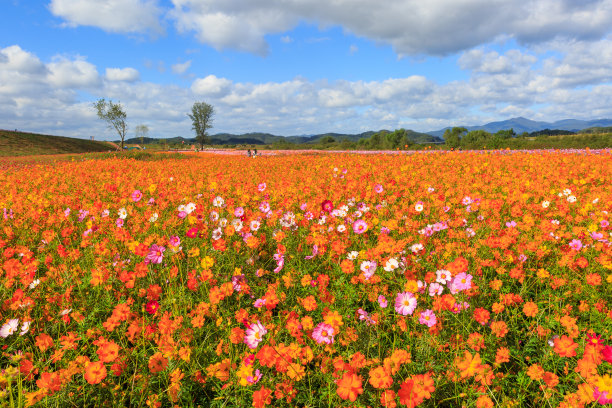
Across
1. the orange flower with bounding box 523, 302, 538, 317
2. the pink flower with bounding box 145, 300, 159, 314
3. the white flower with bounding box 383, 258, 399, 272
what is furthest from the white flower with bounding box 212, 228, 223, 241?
the orange flower with bounding box 523, 302, 538, 317

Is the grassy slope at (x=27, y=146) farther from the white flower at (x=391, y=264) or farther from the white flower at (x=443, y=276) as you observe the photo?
the white flower at (x=443, y=276)

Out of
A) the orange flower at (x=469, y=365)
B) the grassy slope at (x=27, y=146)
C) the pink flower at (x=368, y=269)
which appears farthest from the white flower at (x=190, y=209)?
the grassy slope at (x=27, y=146)

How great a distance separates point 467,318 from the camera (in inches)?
90.1

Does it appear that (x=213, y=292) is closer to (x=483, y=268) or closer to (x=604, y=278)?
(x=483, y=268)

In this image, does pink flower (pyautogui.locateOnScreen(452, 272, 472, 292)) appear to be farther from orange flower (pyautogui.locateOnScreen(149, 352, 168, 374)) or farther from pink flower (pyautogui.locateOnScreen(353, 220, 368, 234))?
orange flower (pyautogui.locateOnScreen(149, 352, 168, 374))

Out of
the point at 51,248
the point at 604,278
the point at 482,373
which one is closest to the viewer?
the point at 482,373

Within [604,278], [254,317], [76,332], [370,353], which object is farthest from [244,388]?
[604,278]

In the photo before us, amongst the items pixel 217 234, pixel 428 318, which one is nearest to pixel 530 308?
pixel 428 318

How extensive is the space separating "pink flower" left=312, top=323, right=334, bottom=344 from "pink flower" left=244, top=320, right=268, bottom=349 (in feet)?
1.11

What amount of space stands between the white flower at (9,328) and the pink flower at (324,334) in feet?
7.32

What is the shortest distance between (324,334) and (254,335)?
46cm

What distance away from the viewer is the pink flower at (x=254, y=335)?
75.0 inches

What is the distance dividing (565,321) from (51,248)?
17.0 ft

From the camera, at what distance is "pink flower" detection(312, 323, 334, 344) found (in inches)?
72.1
